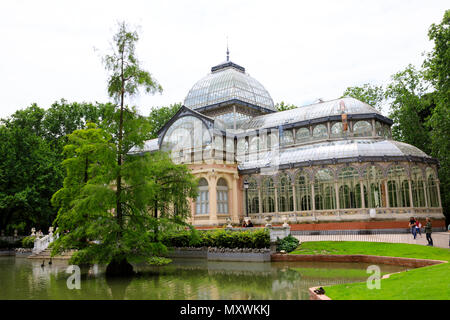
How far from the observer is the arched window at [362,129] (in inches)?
1347

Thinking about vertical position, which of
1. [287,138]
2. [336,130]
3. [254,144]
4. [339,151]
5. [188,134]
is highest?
[188,134]

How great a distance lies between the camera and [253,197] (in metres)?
34.9

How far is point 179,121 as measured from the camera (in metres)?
37.6

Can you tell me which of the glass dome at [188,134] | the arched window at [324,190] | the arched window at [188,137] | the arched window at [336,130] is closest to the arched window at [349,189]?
the arched window at [324,190]

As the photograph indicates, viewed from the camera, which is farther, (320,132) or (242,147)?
(242,147)

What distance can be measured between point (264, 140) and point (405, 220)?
1506 cm

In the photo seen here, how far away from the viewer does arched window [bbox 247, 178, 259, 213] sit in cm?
3462

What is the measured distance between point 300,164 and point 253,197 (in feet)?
18.9

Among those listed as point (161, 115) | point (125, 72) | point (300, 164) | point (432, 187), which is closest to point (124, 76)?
point (125, 72)

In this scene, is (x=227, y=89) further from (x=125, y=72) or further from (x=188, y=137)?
(x=125, y=72)

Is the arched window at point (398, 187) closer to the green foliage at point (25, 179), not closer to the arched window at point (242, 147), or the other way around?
the arched window at point (242, 147)
